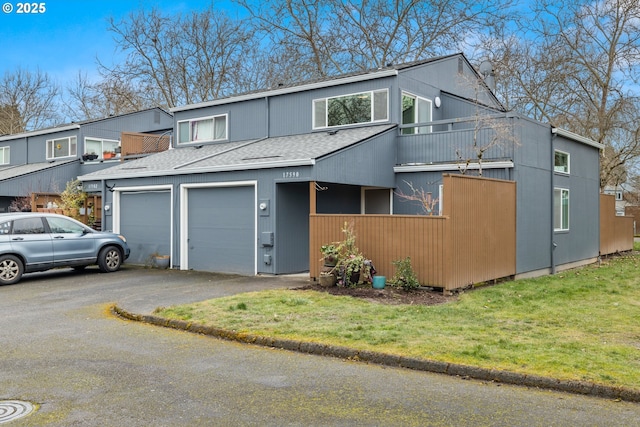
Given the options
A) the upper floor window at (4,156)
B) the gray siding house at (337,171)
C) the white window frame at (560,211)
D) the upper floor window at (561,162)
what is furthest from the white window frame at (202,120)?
the upper floor window at (4,156)

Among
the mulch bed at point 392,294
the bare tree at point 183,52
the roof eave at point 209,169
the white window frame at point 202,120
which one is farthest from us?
the bare tree at point 183,52

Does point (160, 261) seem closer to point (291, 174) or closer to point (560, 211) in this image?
point (291, 174)

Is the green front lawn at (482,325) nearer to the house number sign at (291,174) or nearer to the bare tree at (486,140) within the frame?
the house number sign at (291,174)

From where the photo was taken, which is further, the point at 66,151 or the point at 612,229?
the point at 66,151

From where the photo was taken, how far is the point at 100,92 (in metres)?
37.2

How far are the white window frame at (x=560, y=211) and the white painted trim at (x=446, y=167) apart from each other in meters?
3.07

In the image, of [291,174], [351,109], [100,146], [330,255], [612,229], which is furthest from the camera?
[100,146]

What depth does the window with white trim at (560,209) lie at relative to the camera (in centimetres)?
1620

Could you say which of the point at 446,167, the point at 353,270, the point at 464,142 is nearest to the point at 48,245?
the point at 353,270

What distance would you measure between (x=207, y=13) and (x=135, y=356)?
105ft

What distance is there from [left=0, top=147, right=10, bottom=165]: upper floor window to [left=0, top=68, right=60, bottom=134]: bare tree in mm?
11254

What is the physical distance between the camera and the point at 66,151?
88.2ft

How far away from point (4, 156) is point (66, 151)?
664 centimetres

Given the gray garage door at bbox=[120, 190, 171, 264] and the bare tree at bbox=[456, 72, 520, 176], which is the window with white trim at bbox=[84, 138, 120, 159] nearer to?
the gray garage door at bbox=[120, 190, 171, 264]
